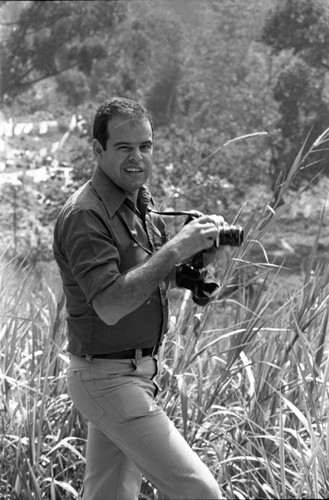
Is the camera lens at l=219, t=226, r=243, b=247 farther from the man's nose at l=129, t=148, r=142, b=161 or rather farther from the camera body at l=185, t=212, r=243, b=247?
the man's nose at l=129, t=148, r=142, b=161

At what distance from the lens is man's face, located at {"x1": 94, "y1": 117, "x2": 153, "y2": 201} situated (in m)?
3.00

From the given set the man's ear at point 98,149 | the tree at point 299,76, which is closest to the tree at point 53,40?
the tree at point 299,76

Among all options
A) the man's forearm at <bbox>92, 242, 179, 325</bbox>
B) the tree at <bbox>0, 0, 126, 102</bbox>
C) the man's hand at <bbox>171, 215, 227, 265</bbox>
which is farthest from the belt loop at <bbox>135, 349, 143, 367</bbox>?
the tree at <bbox>0, 0, 126, 102</bbox>

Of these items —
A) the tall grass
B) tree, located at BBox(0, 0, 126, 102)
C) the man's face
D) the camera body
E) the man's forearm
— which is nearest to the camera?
the man's forearm

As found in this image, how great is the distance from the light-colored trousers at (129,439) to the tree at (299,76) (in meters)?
4.17

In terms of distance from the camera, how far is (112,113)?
9.88ft

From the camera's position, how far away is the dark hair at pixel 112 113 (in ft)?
9.86

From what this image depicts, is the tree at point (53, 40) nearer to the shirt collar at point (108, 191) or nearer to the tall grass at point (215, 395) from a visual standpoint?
the tall grass at point (215, 395)

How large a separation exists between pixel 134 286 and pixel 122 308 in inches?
2.6

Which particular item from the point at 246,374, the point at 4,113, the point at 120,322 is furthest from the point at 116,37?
the point at 120,322

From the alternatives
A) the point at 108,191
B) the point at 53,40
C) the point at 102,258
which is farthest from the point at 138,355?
the point at 53,40

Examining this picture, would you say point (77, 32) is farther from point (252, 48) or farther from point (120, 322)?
point (120, 322)

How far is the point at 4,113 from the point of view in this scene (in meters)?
8.06

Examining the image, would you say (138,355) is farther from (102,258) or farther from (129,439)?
(102,258)
